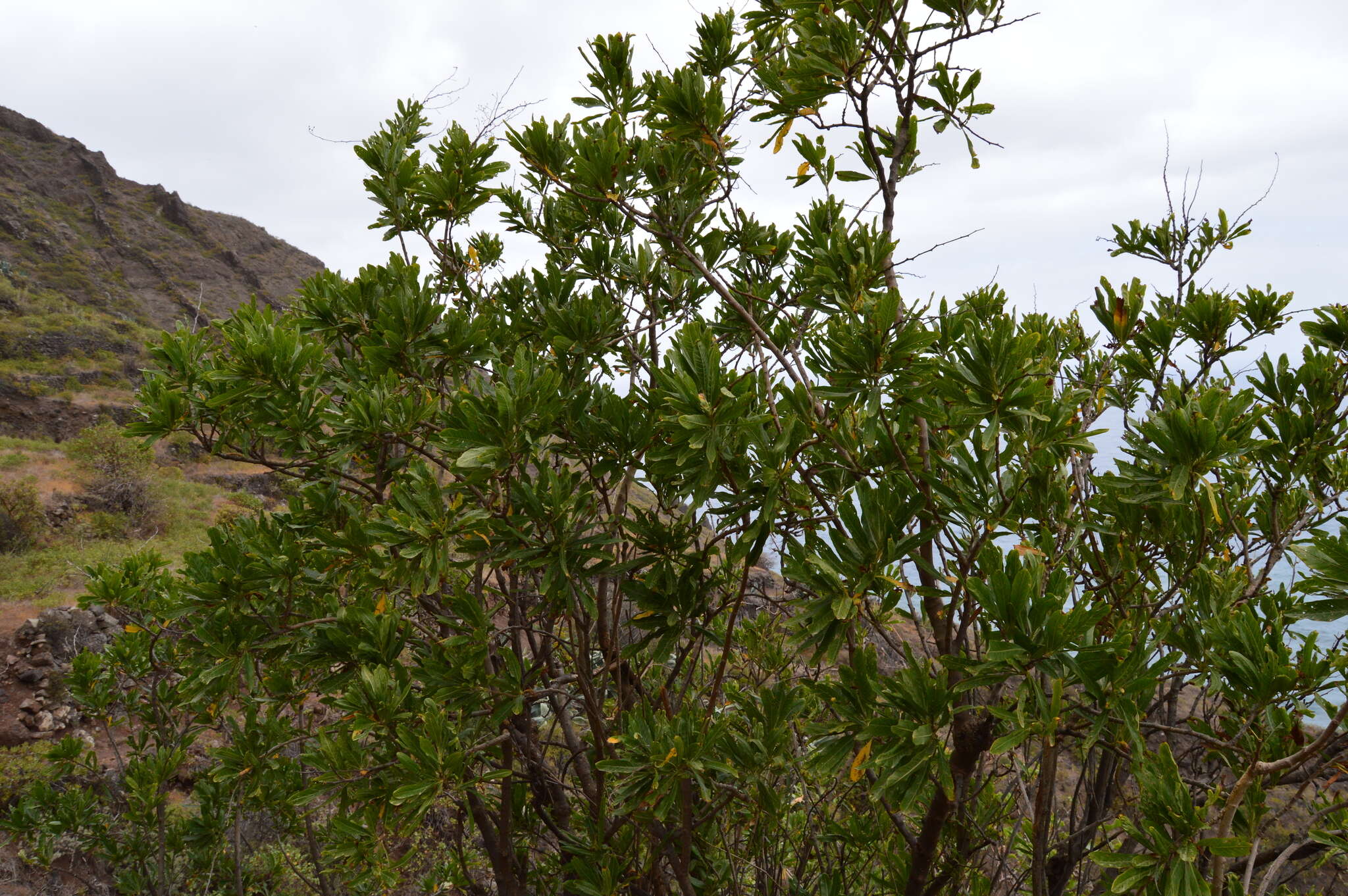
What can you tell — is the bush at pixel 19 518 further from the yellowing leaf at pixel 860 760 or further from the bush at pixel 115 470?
the yellowing leaf at pixel 860 760

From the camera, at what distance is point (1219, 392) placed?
69.6 inches

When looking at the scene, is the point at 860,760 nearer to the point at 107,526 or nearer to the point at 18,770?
the point at 18,770

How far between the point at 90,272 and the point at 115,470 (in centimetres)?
1961

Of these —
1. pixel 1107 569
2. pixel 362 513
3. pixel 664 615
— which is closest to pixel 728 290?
pixel 664 615

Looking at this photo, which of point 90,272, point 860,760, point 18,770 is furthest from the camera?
point 90,272

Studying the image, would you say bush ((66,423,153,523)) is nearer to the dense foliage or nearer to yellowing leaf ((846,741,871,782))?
the dense foliage

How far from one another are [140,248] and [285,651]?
40.6 m

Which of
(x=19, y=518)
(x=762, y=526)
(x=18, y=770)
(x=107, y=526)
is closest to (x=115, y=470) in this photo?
(x=107, y=526)

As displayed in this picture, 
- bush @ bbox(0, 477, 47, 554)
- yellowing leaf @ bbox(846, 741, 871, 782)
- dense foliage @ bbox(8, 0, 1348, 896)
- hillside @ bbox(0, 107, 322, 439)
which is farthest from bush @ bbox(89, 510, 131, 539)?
yellowing leaf @ bbox(846, 741, 871, 782)

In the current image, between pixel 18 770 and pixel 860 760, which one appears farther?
pixel 18 770

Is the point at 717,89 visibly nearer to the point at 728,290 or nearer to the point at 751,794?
the point at 728,290

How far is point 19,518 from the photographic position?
13.5 metres

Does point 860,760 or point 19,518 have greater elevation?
point 860,760

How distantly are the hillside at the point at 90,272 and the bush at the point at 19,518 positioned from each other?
5.08 meters
